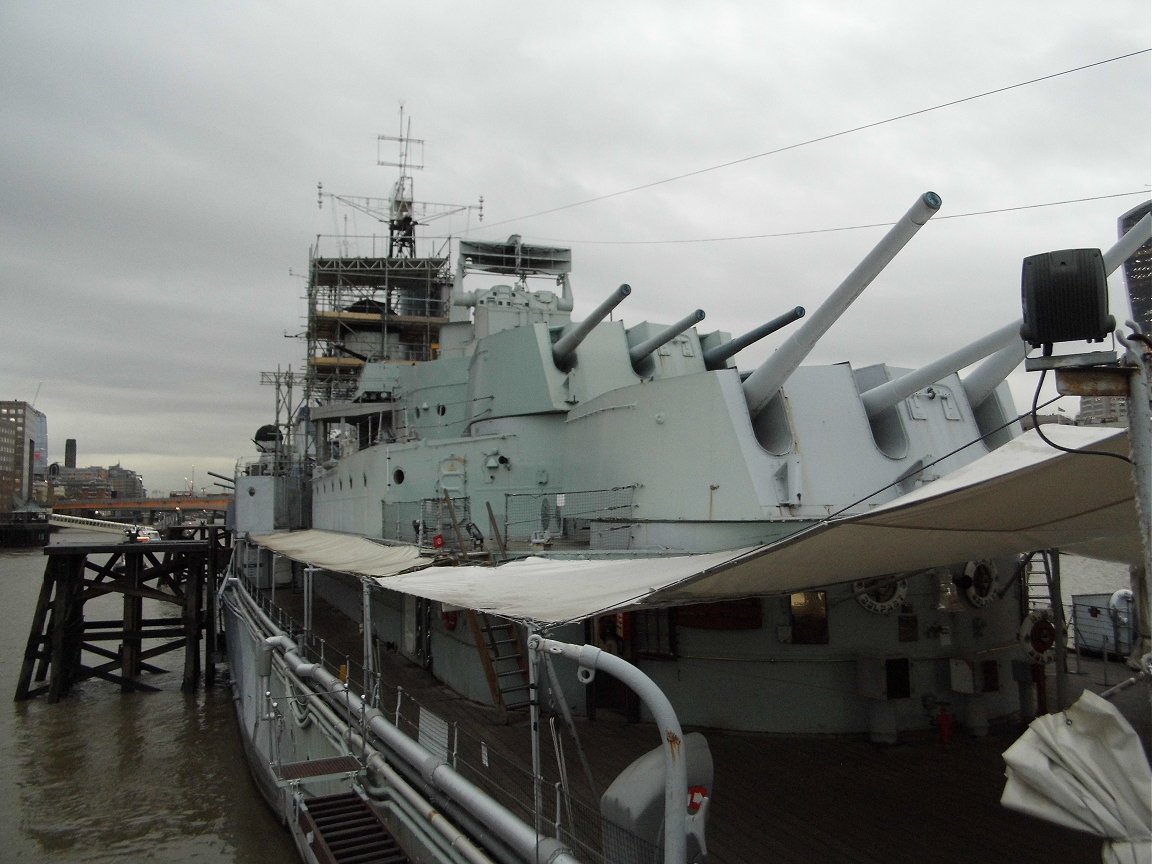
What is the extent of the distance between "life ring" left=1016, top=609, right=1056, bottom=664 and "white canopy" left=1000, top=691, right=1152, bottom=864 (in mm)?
5763

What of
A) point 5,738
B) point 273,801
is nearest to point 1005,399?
point 273,801

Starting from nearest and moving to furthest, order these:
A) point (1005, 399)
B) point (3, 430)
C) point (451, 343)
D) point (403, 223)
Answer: point (1005, 399), point (451, 343), point (403, 223), point (3, 430)

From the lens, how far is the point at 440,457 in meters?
12.6

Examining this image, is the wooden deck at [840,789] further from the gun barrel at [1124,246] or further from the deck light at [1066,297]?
the gun barrel at [1124,246]

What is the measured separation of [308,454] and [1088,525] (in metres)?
24.0

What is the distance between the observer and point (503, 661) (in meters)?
9.12

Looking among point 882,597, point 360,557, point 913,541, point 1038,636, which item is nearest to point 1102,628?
point 1038,636

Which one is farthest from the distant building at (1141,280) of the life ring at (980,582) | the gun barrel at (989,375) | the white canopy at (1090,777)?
the white canopy at (1090,777)

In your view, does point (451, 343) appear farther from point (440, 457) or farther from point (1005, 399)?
point (1005, 399)

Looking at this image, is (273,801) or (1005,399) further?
(273,801)

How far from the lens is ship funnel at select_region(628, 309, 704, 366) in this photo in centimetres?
1028

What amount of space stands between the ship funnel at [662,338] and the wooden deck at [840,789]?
16.4ft

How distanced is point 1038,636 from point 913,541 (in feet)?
14.9

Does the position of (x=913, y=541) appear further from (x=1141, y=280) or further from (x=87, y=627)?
(x=87, y=627)
